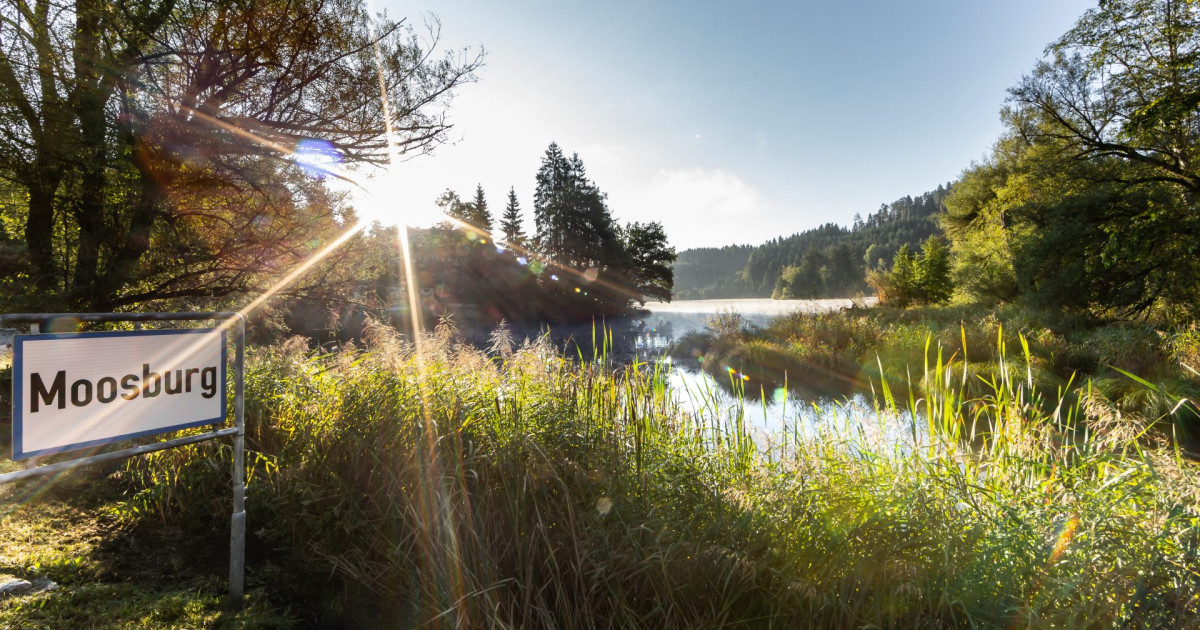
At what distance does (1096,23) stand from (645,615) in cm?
1610

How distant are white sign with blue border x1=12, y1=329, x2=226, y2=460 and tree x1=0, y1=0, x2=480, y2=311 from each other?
280cm

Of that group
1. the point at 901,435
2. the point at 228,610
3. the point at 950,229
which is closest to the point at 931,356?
the point at 901,435

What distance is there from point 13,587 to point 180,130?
11.0 feet

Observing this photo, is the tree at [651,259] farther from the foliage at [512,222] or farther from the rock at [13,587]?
the rock at [13,587]

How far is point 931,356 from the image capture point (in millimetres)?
11500

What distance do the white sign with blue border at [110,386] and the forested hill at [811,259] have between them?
181ft

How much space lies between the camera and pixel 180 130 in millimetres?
3775

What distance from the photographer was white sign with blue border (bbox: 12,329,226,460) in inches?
57.7

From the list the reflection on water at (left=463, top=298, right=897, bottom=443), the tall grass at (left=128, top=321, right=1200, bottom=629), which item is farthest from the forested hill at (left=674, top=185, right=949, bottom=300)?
the tall grass at (left=128, top=321, right=1200, bottom=629)

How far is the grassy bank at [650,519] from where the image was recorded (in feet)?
6.14

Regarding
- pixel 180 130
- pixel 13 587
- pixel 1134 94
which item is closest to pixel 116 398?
pixel 13 587

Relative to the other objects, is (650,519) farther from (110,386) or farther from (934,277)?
(934,277)

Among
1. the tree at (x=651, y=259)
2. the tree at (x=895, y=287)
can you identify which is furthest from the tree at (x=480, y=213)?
the tree at (x=895, y=287)

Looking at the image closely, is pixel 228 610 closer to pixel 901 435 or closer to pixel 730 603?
pixel 730 603
